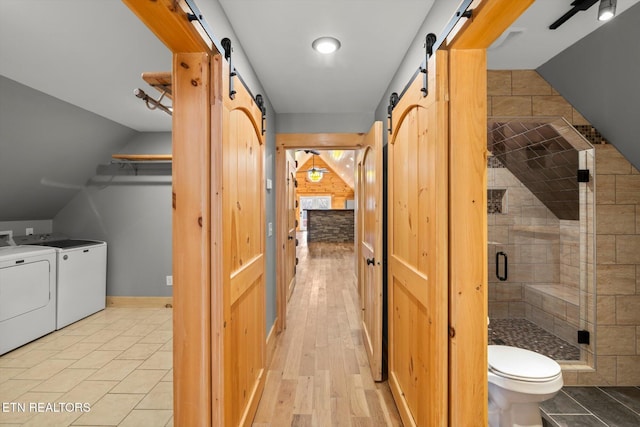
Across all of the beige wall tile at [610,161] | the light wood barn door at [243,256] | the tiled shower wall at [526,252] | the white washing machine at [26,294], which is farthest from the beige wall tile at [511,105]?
the white washing machine at [26,294]

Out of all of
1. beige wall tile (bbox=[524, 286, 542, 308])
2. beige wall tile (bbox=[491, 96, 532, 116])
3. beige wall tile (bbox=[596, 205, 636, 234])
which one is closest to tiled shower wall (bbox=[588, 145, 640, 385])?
beige wall tile (bbox=[596, 205, 636, 234])

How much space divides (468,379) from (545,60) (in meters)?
2.20

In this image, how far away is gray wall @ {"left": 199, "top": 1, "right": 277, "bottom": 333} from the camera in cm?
158

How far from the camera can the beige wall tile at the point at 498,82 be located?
7.52 ft

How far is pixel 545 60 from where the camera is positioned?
6.98 ft

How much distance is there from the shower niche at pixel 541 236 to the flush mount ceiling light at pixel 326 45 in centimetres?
135

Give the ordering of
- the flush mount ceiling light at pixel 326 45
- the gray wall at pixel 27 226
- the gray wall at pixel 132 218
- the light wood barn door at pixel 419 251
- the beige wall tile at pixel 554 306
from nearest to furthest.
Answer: the light wood barn door at pixel 419 251 < the flush mount ceiling light at pixel 326 45 < the beige wall tile at pixel 554 306 < the gray wall at pixel 27 226 < the gray wall at pixel 132 218

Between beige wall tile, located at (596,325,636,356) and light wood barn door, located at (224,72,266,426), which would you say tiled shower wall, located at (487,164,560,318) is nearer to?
beige wall tile, located at (596,325,636,356)

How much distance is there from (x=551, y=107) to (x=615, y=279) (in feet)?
4.49

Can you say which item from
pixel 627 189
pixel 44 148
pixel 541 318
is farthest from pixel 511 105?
pixel 44 148

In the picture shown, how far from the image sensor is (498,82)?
231 centimetres

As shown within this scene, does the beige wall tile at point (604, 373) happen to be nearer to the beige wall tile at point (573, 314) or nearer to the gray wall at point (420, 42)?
the beige wall tile at point (573, 314)

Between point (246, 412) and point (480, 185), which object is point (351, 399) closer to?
point (246, 412)

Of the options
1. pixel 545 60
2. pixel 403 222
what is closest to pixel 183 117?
pixel 403 222
